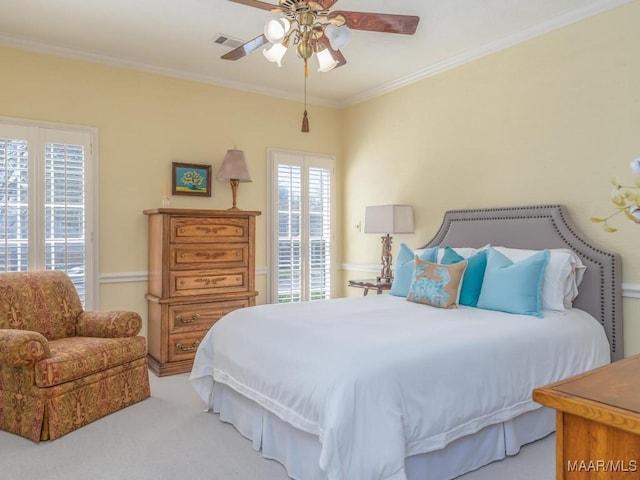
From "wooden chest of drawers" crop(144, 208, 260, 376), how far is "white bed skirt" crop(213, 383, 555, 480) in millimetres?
1373

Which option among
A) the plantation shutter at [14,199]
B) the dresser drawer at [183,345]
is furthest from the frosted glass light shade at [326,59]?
the plantation shutter at [14,199]

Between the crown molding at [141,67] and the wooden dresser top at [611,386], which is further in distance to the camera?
the crown molding at [141,67]

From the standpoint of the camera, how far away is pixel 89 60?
418 cm

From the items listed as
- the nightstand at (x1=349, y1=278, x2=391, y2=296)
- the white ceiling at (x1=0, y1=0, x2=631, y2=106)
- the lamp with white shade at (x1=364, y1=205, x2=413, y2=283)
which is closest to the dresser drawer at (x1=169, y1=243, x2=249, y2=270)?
the nightstand at (x1=349, y1=278, x2=391, y2=296)

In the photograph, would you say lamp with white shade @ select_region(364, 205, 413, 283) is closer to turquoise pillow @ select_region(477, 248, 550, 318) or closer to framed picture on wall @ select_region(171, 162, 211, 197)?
turquoise pillow @ select_region(477, 248, 550, 318)

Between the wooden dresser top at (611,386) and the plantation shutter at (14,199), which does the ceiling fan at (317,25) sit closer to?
the wooden dresser top at (611,386)

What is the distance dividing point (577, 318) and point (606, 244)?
63 cm

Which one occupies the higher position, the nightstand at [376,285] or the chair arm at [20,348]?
the nightstand at [376,285]

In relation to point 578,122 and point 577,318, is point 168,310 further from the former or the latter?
point 578,122

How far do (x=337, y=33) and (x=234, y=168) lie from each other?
8.07ft

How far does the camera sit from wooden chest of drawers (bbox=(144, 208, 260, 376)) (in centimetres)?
407

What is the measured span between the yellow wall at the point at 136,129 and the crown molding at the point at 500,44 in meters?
1.38

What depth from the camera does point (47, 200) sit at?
3.99 m

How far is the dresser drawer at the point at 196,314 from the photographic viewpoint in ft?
13.5
